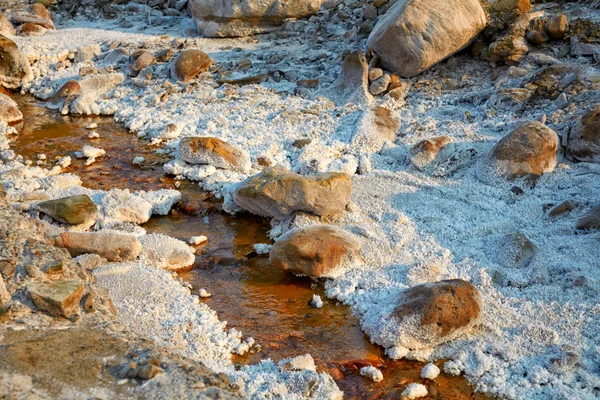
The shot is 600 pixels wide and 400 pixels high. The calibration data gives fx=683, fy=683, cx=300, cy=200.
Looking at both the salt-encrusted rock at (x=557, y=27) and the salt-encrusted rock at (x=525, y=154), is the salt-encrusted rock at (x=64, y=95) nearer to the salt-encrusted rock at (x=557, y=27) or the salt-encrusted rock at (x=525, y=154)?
the salt-encrusted rock at (x=525, y=154)

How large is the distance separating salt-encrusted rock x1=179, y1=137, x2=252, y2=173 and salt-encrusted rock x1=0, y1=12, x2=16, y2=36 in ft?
16.5

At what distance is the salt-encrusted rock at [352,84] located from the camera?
7.63 meters

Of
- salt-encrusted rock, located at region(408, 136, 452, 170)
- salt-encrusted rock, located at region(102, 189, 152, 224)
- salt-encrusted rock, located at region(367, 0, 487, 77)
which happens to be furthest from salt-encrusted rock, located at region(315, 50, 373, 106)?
salt-encrusted rock, located at region(102, 189, 152, 224)

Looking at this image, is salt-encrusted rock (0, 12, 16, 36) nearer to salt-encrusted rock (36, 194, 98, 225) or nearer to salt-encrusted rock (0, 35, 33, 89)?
salt-encrusted rock (0, 35, 33, 89)

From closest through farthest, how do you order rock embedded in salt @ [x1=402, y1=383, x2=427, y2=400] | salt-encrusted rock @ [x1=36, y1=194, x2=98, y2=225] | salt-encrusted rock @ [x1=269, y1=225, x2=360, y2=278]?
rock embedded in salt @ [x1=402, y1=383, x2=427, y2=400]
salt-encrusted rock @ [x1=269, y1=225, x2=360, y2=278]
salt-encrusted rock @ [x1=36, y1=194, x2=98, y2=225]

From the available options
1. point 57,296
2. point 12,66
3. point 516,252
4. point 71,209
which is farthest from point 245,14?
point 57,296

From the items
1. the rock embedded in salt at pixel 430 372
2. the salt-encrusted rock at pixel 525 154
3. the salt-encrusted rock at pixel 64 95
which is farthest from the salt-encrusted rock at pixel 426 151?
the salt-encrusted rock at pixel 64 95

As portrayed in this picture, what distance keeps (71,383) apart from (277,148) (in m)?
4.23

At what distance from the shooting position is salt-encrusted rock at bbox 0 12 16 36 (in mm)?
10078

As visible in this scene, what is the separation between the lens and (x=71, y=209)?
543cm

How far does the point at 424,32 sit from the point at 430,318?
430 cm

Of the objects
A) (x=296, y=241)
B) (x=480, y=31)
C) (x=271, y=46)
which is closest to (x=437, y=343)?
(x=296, y=241)

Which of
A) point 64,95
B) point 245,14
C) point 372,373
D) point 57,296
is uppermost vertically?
point 57,296

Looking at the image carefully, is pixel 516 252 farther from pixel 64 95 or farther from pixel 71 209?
pixel 64 95
